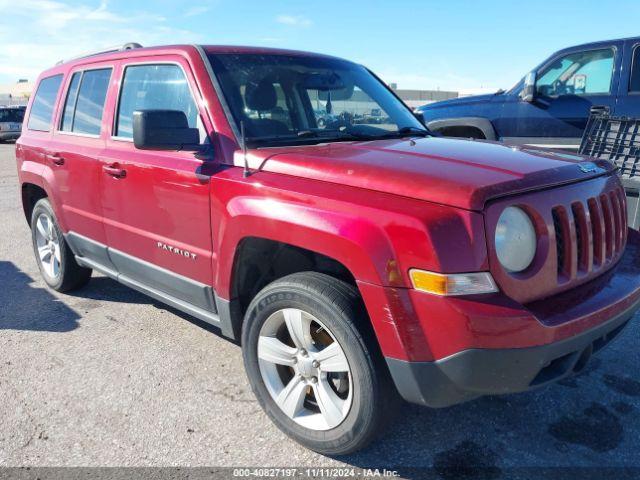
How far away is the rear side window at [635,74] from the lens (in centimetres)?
650

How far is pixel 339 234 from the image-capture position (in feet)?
7.47

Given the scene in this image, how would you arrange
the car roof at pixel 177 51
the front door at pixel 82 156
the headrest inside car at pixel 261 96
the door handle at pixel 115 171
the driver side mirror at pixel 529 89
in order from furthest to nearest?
the driver side mirror at pixel 529 89, the front door at pixel 82 156, the door handle at pixel 115 171, the car roof at pixel 177 51, the headrest inside car at pixel 261 96

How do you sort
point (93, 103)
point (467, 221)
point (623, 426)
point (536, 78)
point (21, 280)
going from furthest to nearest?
point (536, 78)
point (21, 280)
point (93, 103)
point (623, 426)
point (467, 221)

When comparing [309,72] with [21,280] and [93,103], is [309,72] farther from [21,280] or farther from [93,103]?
[21,280]

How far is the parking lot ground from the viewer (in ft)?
8.63

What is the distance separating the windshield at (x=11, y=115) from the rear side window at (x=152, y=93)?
73.0 ft

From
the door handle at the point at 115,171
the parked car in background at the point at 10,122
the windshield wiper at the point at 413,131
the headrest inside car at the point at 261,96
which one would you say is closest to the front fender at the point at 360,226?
the headrest inside car at the point at 261,96

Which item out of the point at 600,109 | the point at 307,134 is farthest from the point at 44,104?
the point at 600,109

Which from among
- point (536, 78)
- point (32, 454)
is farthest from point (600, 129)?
point (32, 454)

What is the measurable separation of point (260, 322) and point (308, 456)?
66 centimetres

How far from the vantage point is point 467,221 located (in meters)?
2.10

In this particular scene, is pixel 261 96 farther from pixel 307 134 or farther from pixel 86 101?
pixel 86 101

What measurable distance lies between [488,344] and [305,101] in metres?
2.03

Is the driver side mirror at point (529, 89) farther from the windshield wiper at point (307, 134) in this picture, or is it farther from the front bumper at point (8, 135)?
the front bumper at point (8, 135)
